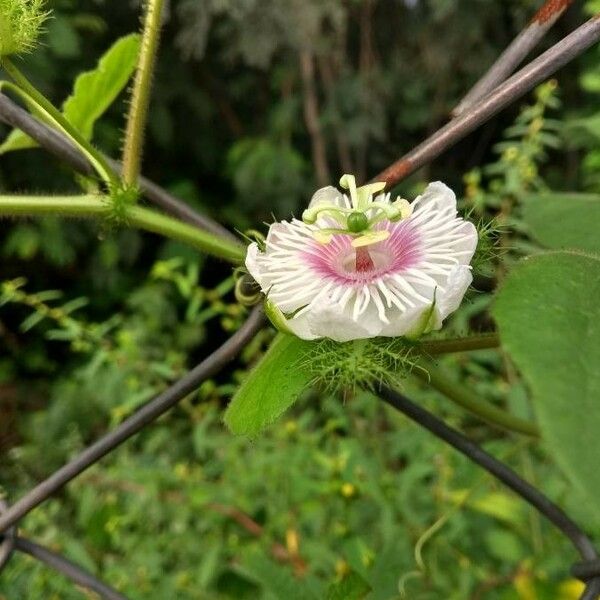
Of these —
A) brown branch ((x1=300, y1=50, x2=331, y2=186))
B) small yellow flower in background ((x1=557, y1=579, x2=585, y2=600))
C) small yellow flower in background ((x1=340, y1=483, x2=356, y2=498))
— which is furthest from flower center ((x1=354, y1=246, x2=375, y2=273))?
brown branch ((x1=300, y1=50, x2=331, y2=186))

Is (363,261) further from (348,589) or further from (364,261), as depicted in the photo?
(348,589)

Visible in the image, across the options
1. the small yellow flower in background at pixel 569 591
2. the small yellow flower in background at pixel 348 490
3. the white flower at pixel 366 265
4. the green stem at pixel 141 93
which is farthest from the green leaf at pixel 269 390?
the small yellow flower in background at pixel 348 490

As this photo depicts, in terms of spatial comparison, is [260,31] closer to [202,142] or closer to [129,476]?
[202,142]

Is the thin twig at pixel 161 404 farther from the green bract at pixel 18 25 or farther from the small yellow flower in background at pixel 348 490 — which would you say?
the small yellow flower in background at pixel 348 490

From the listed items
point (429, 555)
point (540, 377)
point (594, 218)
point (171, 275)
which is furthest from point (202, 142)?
point (540, 377)

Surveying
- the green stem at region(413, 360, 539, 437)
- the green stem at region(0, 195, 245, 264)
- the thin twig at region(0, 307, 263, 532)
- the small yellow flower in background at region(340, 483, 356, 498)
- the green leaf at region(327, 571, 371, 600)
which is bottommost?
the small yellow flower in background at region(340, 483, 356, 498)

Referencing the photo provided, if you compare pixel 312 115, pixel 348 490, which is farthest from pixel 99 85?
pixel 312 115

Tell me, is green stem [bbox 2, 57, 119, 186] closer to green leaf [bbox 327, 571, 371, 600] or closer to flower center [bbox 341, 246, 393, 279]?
flower center [bbox 341, 246, 393, 279]
